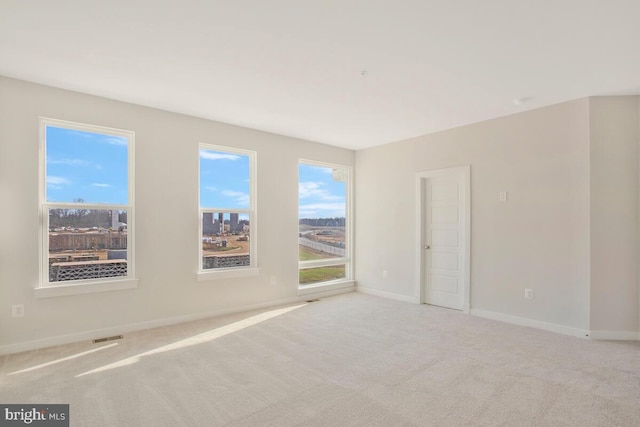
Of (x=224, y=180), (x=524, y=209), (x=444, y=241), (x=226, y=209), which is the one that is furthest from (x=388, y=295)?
(x=224, y=180)

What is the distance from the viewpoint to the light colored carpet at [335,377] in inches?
86.8

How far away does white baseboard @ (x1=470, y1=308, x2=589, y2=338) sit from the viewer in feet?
12.2

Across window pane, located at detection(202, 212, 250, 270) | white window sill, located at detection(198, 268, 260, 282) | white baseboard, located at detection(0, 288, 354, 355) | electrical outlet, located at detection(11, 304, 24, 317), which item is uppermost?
window pane, located at detection(202, 212, 250, 270)

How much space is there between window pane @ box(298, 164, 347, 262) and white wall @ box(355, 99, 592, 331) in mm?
1247

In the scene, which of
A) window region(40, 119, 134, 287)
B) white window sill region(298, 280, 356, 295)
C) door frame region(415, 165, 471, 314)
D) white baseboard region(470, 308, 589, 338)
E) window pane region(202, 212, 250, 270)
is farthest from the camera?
white window sill region(298, 280, 356, 295)

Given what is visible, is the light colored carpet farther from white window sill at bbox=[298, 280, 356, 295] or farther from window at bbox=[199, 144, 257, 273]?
white window sill at bbox=[298, 280, 356, 295]

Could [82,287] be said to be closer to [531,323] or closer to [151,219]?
[151,219]

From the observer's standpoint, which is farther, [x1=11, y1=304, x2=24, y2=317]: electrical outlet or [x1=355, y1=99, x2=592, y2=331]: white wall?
[x1=355, y1=99, x2=592, y2=331]: white wall

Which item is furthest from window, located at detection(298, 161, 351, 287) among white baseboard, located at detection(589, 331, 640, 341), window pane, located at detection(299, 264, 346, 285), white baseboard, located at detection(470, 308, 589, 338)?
white baseboard, located at detection(589, 331, 640, 341)

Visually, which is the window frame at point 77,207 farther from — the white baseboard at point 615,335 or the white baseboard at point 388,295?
the white baseboard at point 615,335

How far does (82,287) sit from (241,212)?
205cm

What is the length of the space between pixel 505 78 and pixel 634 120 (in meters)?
1.65

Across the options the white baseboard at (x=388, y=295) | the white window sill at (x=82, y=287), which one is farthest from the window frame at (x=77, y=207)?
the white baseboard at (x=388, y=295)

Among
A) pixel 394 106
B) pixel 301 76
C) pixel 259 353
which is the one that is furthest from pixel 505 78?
pixel 259 353
